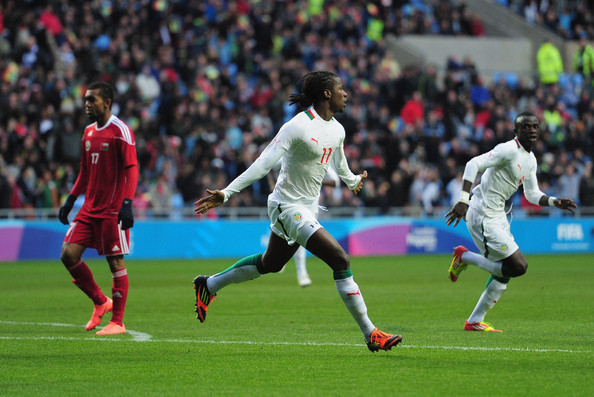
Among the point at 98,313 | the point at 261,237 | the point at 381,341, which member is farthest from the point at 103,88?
the point at 261,237

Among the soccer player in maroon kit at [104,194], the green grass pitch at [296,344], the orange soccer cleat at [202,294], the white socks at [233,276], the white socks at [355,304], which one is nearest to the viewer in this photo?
the green grass pitch at [296,344]

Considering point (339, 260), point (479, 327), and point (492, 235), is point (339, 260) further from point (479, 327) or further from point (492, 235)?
point (492, 235)

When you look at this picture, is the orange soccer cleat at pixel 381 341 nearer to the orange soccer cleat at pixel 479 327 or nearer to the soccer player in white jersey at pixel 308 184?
the soccer player in white jersey at pixel 308 184

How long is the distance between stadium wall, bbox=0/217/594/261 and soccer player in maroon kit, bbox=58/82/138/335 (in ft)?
45.8

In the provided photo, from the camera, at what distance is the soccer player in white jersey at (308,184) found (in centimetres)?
902

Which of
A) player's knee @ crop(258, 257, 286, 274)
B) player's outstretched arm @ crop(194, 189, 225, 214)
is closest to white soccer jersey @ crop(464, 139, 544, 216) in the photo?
player's knee @ crop(258, 257, 286, 274)

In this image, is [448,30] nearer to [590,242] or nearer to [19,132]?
[590,242]

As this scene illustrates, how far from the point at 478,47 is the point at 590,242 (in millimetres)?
10522

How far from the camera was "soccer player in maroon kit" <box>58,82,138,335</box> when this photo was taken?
1103cm

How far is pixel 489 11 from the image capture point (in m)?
39.6

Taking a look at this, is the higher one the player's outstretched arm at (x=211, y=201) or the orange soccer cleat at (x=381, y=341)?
the player's outstretched arm at (x=211, y=201)

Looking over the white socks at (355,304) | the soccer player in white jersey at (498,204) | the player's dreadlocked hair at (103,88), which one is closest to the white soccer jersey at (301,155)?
the white socks at (355,304)

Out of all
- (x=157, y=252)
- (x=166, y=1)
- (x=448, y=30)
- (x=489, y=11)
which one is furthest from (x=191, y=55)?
(x=489, y=11)

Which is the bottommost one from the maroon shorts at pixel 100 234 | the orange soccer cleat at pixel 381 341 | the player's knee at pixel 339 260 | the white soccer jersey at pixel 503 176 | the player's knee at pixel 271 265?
the orange soccer cleat at pixel 381 341
